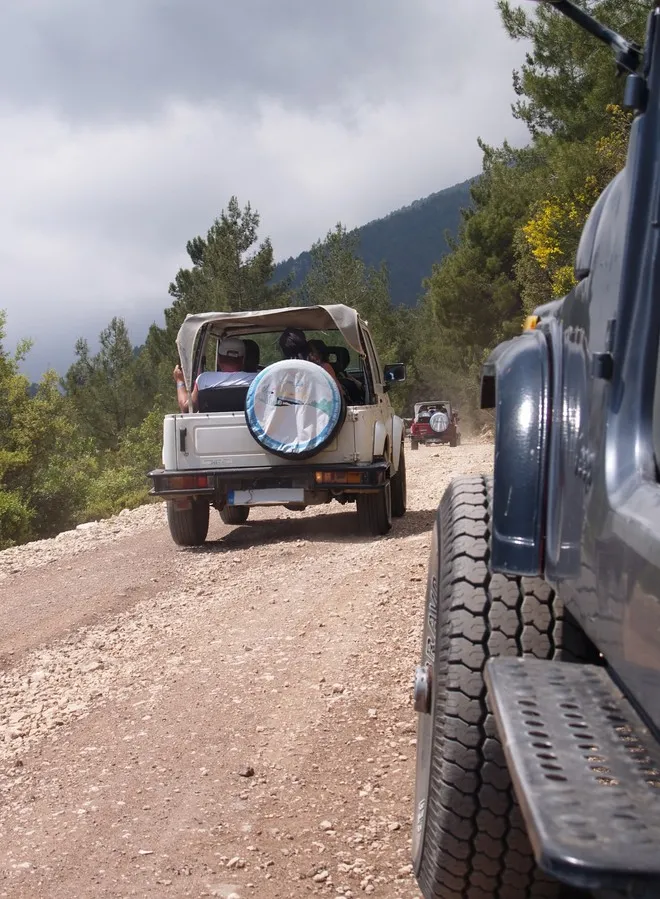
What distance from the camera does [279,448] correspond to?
715cm

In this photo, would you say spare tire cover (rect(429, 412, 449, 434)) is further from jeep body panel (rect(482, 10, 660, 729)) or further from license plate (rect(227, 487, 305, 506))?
jeep body panel (rect(482, 10, 660, 729))

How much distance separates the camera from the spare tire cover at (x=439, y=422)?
2566 centimetres

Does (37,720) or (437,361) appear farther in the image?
(437,361)

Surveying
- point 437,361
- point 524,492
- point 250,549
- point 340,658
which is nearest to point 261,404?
point 250,549

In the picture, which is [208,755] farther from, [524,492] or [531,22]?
[531,22]

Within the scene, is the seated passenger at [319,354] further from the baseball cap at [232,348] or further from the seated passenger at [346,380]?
the baseball cap at [232,348]

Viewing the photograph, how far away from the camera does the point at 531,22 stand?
16.2 metres

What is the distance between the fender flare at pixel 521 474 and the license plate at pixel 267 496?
5555 mm

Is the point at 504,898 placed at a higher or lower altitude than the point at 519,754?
lower

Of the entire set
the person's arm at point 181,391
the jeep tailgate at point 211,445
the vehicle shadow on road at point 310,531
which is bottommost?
the vehicle shadow on road at point 310,531

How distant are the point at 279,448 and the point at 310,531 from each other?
1.26 meters

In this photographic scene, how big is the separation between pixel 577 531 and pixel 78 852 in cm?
185

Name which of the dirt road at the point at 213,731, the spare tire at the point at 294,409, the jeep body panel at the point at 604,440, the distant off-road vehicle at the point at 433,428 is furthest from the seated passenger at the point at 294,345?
the distant off-road vehicle at the point at 433,428

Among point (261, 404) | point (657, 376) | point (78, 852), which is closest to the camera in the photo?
point (657, 376)
